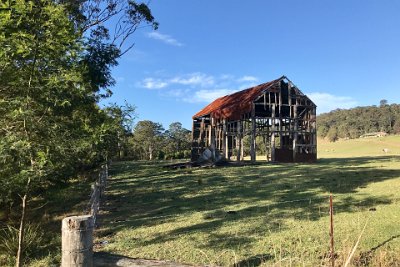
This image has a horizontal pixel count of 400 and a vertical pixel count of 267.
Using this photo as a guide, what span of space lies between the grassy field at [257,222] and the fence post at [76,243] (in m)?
2.22

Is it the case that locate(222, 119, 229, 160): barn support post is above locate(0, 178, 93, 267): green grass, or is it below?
above

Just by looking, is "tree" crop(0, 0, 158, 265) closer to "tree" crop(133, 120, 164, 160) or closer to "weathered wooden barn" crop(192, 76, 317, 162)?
"weathered wooden barn" crop(192, 76, 317, 162)

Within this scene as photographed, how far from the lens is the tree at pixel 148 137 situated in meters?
55.4

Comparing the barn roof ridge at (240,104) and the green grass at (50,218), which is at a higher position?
the barn roof ridge at (240,104)

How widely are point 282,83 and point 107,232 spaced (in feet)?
79.1

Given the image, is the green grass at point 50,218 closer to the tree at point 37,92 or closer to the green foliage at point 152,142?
the tree at point 37,92

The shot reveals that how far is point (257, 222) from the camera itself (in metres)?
8.30

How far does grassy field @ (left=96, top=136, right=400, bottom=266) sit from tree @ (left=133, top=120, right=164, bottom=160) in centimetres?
4122

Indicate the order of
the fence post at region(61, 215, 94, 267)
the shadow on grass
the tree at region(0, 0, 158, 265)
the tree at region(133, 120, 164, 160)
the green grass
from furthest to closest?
1. the tree at region(133, 120, 164, 160)
2. the shadow on grass
3. the green grass
4. the tree at region(0, 0, 158, 265)
5. the fence post at region(61, 215, 94, 267)

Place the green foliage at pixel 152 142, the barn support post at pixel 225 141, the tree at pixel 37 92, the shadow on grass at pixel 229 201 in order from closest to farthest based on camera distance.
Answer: the tree at pixel 37 92, the shadow on grass at pixel 229 201, the barn support post at pixel 225 141, the green foliage at pixel 152 142

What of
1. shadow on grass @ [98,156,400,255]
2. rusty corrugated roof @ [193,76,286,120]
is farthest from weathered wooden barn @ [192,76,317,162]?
shadow on grass @ [98,156,400,255]

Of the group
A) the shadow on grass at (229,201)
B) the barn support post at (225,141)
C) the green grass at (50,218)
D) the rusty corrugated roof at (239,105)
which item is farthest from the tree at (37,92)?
the barn support post at (225,141)

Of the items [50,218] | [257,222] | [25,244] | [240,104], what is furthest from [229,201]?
[240,104]

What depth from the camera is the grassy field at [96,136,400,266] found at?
20.0 feet
